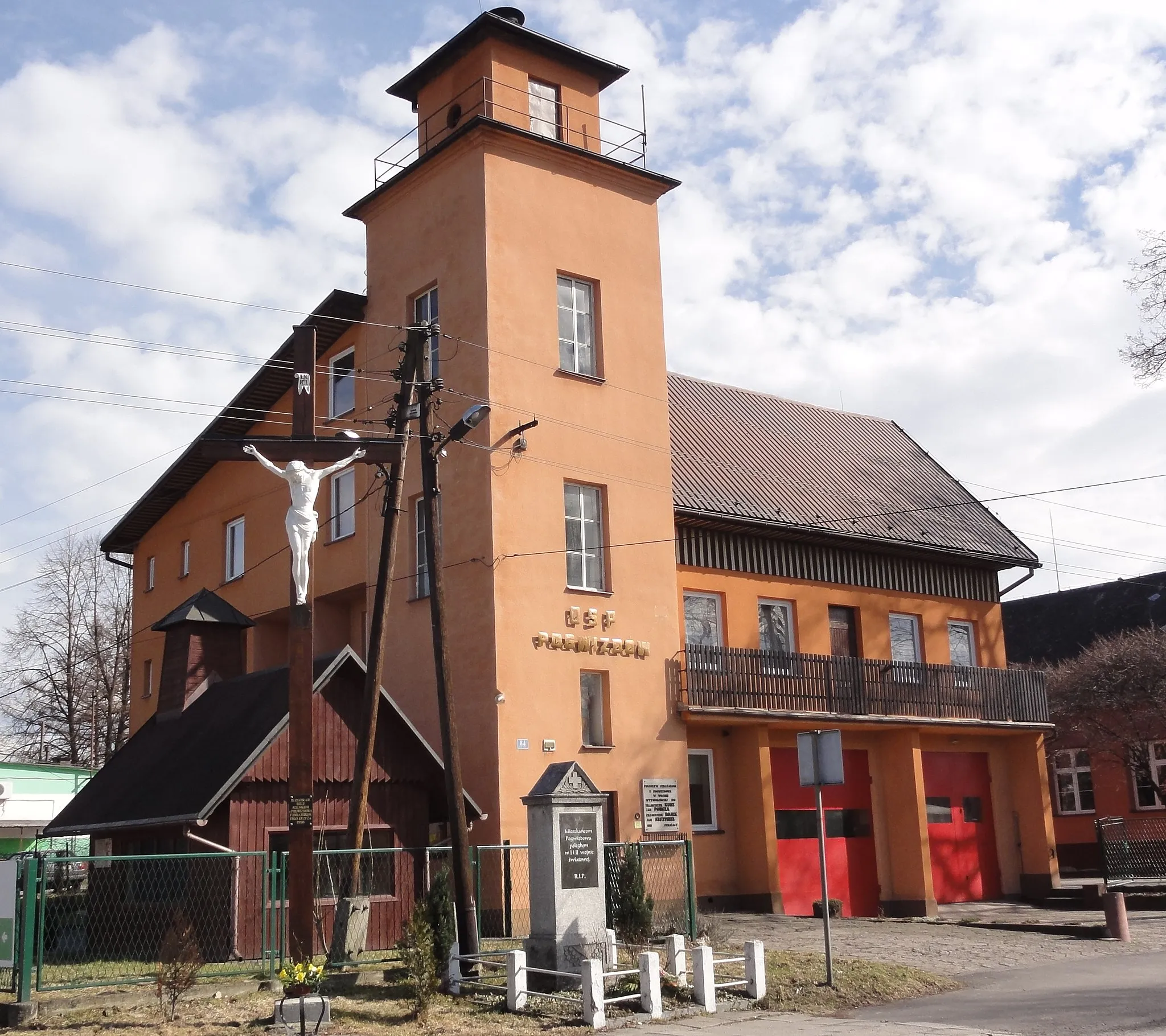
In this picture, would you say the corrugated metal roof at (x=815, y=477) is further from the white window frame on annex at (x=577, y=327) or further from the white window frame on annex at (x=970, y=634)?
the white window frame on annex at (x=577, y=327)

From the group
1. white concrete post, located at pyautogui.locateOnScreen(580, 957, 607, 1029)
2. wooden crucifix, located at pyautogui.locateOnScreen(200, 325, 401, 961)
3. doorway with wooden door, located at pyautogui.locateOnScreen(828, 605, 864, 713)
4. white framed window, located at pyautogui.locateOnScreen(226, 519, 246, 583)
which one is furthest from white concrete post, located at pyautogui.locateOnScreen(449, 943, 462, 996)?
white framed window, located at pyautogui.locateOnScreen(226, 519, 246, 583)

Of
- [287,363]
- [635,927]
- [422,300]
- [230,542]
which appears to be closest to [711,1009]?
[635,927]

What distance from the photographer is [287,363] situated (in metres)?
28.0

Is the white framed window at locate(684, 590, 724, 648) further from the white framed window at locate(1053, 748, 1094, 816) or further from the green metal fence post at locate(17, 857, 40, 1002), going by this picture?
the white framed window at locate(1053, 748, 1094, 816)

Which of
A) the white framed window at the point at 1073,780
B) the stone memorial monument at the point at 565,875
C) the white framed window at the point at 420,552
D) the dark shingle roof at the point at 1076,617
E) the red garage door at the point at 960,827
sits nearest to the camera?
the stone memorial monument at the point at 565,875

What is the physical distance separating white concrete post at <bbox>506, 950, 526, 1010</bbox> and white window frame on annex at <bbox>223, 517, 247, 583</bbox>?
18.1 meters

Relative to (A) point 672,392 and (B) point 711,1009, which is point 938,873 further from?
(B) point 711,1009

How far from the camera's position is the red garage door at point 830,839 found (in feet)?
84.9

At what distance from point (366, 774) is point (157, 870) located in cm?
481

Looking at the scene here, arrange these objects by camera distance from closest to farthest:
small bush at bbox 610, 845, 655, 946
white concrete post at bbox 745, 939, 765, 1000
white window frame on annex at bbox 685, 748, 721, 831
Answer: white concrete post at bbox 745, 939, 765, 1000, small bush at bbox 610, 845, 655, 946, white window frame on annex at bbox 685, 748, 721, 831

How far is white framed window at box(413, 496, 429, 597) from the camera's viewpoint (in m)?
23.9

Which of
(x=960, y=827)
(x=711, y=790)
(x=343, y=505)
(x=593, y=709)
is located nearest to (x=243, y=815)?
(x=593, y=709)

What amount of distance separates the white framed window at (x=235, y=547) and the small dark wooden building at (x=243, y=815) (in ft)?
27.0

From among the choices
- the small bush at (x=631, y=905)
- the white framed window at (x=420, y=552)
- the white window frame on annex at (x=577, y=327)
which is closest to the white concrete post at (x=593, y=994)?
the small bush at (x=631, y=905)
